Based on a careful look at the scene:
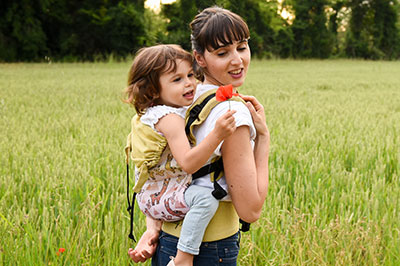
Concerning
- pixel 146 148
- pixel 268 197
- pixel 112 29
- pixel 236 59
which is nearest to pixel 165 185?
pixel 146 148

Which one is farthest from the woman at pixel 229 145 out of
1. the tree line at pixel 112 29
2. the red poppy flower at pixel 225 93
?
the tree line at pixel 112 29

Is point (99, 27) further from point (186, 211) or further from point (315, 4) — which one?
point (186, 211)

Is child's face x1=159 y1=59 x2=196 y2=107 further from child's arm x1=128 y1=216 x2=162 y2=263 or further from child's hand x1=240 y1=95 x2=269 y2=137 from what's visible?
child's arm x1=128 y1=216 x2=162 y2=263

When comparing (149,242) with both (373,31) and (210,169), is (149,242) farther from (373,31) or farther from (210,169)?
(373,31)

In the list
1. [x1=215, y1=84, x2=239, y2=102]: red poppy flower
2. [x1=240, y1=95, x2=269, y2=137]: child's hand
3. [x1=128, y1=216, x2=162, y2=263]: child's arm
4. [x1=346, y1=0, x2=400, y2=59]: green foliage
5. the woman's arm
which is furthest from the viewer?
[x1=346, y1=0, x2=400, y2=59]: green foliage

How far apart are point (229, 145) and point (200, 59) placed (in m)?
0.36

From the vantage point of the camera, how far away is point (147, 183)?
1.46 meters

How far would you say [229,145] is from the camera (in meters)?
1.28

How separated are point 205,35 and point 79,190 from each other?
1677 mm

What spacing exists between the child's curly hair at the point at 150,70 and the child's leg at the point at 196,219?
1.22ft

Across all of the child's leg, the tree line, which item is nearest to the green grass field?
the child's leg

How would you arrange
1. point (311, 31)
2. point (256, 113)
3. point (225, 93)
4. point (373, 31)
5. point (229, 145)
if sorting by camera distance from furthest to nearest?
1. point (373, 31)
2. point (311, 31)
3. point (256, 113)
4. point (229, 145)
5. point (225, 93)

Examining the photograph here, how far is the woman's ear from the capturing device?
1.45 metres

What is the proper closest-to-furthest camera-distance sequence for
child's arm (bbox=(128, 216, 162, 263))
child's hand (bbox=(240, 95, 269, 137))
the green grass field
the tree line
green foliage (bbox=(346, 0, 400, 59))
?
child's hand (bbox=(240, 95, 269, 137)) → child's arm (bbox=(128, 216, 162, 263)) → the green grass field → the tree line → green foliage (bbox=(346, 0, 400, 59))
